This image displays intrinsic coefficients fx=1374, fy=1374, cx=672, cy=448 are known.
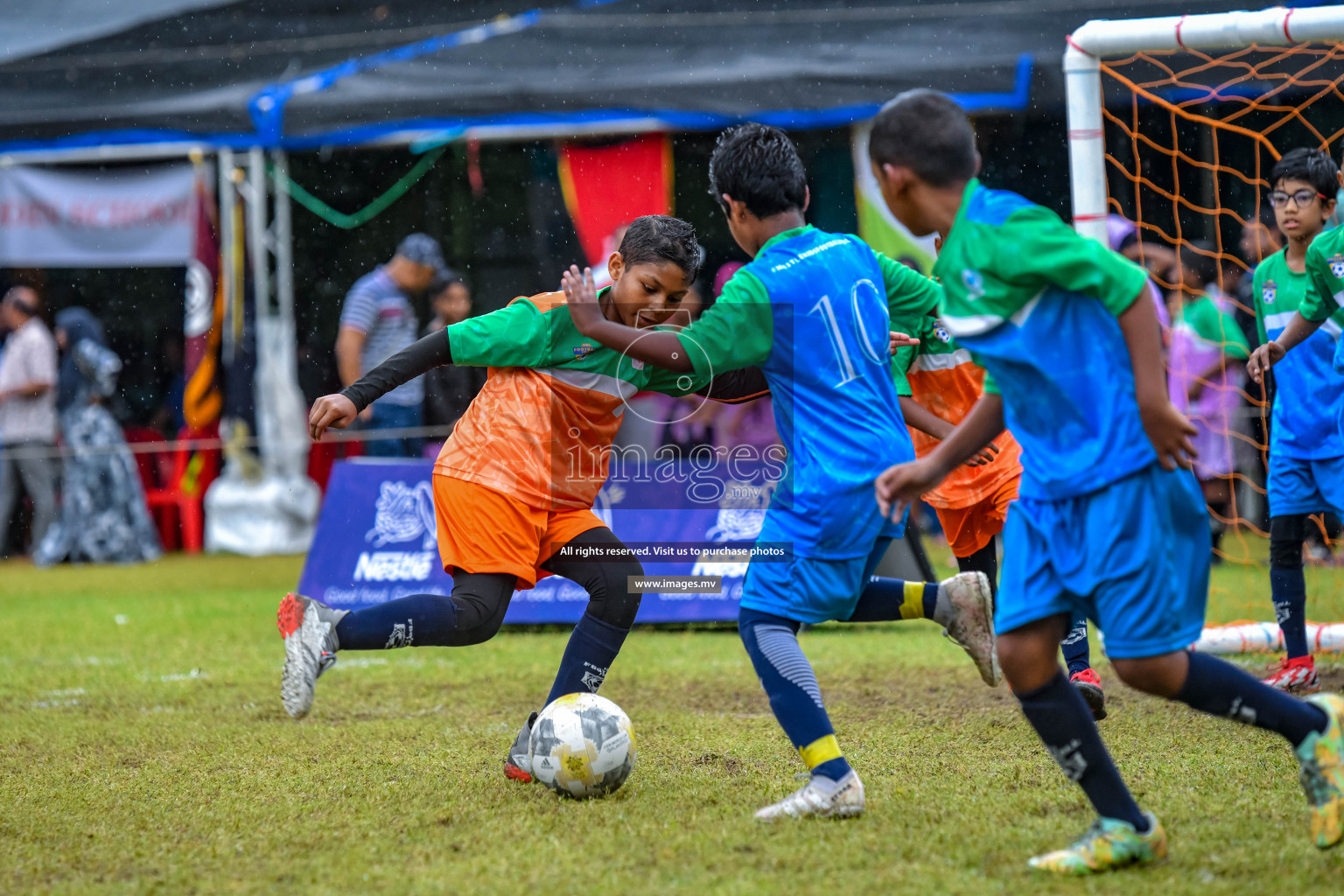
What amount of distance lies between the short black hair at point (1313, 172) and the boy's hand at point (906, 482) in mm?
3231

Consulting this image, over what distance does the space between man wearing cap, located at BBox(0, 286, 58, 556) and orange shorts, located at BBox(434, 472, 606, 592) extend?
8451 mm

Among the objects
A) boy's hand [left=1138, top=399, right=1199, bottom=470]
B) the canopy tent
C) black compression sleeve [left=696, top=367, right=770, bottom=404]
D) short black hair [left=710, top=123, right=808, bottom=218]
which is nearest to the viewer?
boy's hand [left=1138, top=399, right=1199, bottom=470]

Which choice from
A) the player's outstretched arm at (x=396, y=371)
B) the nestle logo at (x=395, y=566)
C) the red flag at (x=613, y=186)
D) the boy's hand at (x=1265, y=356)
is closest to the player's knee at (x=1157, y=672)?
the player's outstretched arm at (x=396, y=371)

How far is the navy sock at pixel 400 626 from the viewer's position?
13.1ft

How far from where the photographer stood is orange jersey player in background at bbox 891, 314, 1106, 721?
192 inches

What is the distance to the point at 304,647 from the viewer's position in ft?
12.9

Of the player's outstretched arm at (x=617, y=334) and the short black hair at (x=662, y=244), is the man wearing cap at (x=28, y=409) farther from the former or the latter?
the player's outstretched arm at (x=617, y=334)

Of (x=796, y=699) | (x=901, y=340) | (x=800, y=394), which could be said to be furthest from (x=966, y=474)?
(x=796, y=699)

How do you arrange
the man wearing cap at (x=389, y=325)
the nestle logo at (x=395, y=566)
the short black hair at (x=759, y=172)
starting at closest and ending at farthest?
the short black hair at (x=759, y=172)
the nestle logo at (x=395, y=566)
the man wearing cap at (x=389, y=325)

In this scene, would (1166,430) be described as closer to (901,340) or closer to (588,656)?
(901,340)

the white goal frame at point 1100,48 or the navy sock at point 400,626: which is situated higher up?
the white goal frame at point 1100,48

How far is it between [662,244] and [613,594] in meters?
1.08

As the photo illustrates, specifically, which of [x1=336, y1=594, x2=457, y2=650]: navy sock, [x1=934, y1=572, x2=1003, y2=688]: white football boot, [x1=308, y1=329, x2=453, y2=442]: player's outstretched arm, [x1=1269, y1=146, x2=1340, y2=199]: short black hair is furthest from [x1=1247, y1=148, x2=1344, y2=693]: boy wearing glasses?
[x1=336, y1=594, x2=457, y2=650]: navy sock

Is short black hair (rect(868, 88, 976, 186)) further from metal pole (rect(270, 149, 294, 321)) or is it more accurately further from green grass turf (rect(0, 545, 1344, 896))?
metal pole (rect(270, 149, 294, 321))
